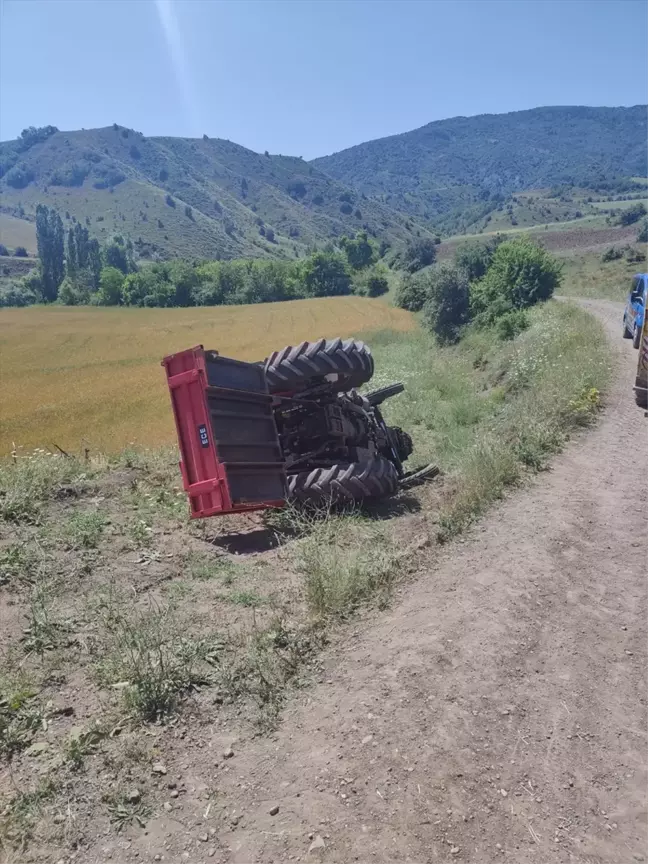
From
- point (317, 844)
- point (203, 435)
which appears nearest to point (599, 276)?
point (203, 435)

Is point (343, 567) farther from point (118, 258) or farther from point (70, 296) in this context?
point (118, 258)

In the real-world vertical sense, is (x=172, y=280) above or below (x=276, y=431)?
above

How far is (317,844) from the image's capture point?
2.58 meters

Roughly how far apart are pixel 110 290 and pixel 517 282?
52.4 metres

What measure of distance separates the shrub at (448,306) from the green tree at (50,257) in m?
62.6

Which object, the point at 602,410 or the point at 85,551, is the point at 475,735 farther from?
the point at 602,410

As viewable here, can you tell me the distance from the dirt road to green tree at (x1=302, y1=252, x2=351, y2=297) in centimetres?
6620

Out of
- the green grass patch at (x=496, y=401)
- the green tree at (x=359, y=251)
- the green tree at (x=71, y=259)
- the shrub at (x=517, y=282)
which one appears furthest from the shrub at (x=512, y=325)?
the green tree at (x=359, y=251)

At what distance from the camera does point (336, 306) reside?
46562mm

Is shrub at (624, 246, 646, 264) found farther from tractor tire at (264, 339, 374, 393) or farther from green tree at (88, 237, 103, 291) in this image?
green tree at (88, 237, 103, 291)

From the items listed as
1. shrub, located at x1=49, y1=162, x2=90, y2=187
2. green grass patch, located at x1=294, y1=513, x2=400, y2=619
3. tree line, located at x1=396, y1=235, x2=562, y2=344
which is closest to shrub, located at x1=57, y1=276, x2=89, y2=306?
tree line, located at x1=396, y1=235, x2=562, y2=344

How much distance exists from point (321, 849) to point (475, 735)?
1.00 m

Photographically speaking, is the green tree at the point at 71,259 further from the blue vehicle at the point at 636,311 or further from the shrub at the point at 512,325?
the blue vehicle at the point at 636,311

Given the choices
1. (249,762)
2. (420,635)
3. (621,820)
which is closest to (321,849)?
(249,762)
